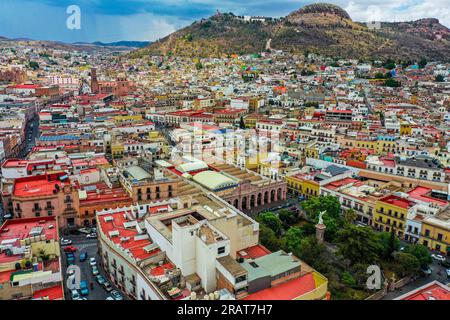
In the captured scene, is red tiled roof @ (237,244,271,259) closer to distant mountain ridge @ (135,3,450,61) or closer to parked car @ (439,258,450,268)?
A: parked car @ (439,258,450,268)

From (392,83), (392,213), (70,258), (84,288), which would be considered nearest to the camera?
(84,288)

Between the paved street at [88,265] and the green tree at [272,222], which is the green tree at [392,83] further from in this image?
the paved street at [88,265]

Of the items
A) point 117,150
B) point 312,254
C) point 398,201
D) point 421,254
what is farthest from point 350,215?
point 117,150

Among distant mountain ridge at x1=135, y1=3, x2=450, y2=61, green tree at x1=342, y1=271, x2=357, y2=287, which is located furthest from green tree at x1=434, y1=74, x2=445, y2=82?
green tree at x1=342, y1=271, x2=357, y2=287

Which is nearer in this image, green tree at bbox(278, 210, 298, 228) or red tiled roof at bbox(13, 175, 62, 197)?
red tiled roof at bbox(13, 175, 62, 197)

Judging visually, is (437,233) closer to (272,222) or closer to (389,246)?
(389,246)
